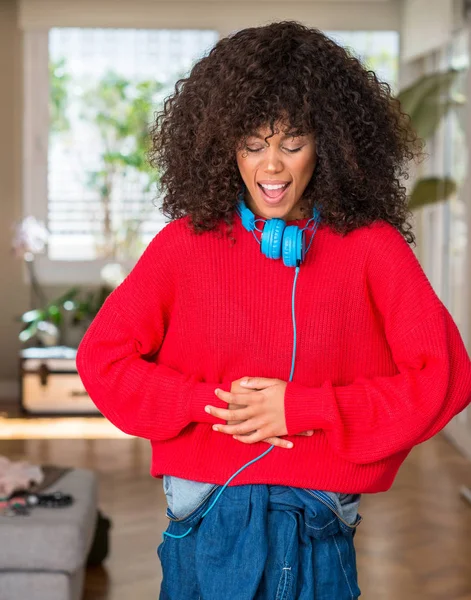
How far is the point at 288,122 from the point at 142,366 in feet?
1.40

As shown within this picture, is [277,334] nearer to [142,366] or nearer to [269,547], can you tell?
[142,366]

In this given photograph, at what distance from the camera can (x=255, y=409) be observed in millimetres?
1501

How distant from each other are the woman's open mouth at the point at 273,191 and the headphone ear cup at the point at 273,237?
0.03 meters

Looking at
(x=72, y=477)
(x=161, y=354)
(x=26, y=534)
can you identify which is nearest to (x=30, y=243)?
(x=72, y=477)

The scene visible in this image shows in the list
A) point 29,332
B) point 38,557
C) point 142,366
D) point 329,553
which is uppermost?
point 142,366

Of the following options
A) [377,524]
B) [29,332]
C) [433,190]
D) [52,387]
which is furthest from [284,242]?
[29,332]

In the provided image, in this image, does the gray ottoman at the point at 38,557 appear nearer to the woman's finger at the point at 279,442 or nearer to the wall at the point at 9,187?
the woman's finger at the point at 279,442

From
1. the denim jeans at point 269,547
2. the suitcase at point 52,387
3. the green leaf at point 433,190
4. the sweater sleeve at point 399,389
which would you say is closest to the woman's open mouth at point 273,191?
the sweater sleeve at point 399,389

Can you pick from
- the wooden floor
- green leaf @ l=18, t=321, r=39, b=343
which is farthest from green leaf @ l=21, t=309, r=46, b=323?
the wooden floor

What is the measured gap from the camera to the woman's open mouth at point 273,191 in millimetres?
1517

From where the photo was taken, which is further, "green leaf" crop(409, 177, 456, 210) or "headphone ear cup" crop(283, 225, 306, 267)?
"green leaf" crop(409, 177, 456, 210)

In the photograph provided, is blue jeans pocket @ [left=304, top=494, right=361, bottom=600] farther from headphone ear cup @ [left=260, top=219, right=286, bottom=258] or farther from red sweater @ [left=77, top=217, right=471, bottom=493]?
headphone ear cup @ [left=260, top=219, right=286, bottom=258]

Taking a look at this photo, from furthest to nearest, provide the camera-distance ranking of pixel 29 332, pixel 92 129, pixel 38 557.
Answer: pixel 92 129
pixel 29 332
pixel 38 557

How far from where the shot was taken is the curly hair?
149cm
